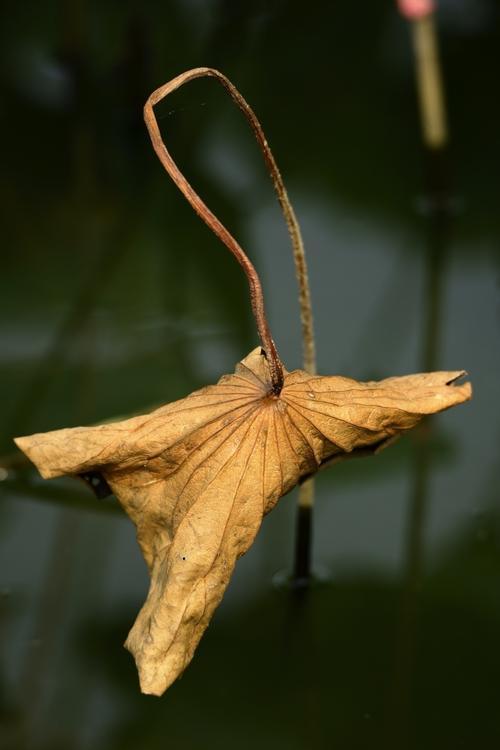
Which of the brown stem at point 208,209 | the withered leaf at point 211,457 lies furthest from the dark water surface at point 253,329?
the withered leaf at point 211,457

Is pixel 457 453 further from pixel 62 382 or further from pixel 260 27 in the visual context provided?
pixel 260 27

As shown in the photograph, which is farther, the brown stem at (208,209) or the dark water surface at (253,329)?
the dark water surface at (253,329)

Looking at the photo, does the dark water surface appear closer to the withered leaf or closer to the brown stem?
the brown stem

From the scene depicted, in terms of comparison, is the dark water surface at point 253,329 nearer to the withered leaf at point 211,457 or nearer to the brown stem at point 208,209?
the brown stem at point 208,209

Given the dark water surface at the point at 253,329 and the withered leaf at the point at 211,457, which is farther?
the dark water surface at the point at 253,329

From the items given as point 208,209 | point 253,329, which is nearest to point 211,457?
point 208,209

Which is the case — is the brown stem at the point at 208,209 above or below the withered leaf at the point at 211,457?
above

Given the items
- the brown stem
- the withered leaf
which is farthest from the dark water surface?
the withered leaf
